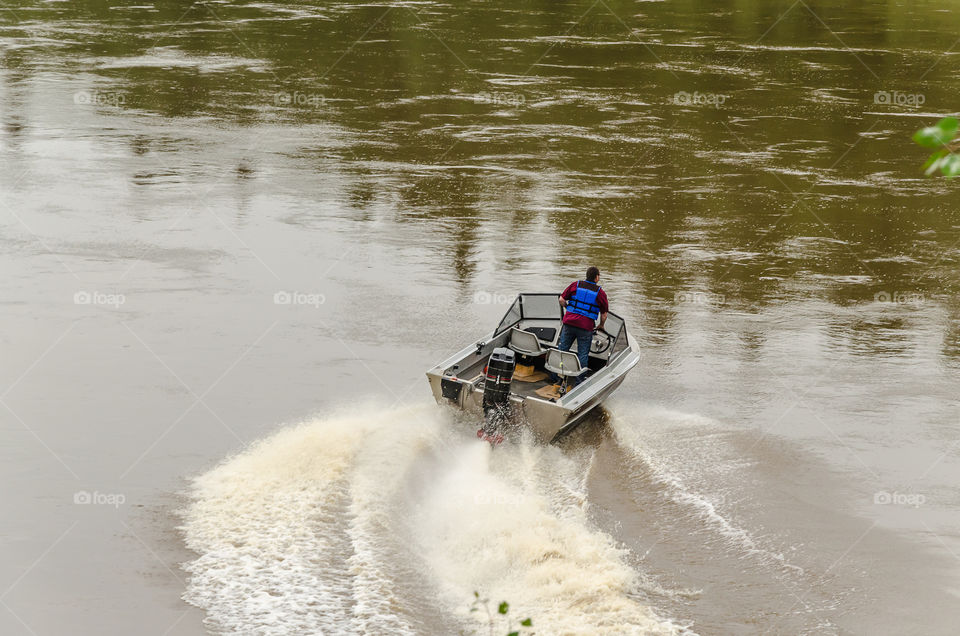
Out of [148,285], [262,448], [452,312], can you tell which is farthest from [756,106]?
[262,448]

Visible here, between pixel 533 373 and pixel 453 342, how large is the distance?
2341mm

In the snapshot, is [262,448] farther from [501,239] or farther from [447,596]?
[501,239]

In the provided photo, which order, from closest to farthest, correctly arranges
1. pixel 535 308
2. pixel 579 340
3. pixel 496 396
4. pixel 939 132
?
pixel 939 132 → pixel 496 396 → pixel 579 340 → pixel 535 308

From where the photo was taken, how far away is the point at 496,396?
11367 millimetres

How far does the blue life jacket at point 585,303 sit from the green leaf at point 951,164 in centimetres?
959

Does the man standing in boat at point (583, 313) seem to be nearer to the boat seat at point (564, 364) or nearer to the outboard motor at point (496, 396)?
the boat seat at point (564, 364)

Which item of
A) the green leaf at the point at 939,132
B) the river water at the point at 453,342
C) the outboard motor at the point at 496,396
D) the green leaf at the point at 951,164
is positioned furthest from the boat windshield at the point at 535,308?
the green leaf at the point at 939,132

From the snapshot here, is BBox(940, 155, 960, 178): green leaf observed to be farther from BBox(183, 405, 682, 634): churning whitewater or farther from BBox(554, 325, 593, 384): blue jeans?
BBox(554, 325, 593, 384): blue jeans

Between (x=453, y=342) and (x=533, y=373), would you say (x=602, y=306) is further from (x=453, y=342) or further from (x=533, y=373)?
(x=453, y=342)

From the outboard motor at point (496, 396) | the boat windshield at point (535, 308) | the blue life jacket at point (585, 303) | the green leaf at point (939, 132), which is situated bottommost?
the outboard motor at point (496, 396)

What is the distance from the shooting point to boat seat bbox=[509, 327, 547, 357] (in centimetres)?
1262

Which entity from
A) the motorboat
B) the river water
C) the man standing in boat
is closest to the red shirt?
the man standing in boat

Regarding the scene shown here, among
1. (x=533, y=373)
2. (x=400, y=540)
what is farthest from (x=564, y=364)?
(x=400, y=540)

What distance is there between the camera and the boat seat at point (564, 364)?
40.0 feet
